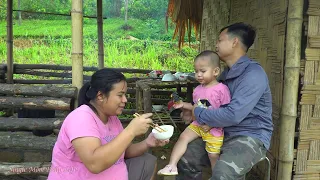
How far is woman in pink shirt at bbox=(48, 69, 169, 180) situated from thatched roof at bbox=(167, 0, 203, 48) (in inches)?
176

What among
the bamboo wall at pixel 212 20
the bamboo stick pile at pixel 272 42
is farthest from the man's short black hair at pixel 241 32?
the bamboo wall at pixel 212 20

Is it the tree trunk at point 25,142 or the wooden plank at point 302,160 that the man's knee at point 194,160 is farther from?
the tree trunk at point 25,142

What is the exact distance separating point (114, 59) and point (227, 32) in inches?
406

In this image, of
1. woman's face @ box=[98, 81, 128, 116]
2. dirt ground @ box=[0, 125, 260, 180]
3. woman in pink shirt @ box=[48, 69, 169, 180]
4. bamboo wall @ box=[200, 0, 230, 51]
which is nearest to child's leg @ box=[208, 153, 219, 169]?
dirt ground @ box=[0, 125, 260, 180]

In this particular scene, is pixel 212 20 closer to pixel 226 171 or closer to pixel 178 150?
pixel 178 150

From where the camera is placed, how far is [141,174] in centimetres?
245

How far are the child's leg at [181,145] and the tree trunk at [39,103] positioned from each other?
46.2 inches

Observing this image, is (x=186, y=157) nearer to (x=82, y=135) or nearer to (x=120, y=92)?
(x=120, y=92)

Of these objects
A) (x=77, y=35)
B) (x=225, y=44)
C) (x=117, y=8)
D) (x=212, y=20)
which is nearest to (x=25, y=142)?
(x=77, y=35)

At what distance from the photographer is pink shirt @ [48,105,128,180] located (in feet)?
6.18

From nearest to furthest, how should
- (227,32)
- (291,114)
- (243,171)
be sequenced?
1. (243,171)
2. (227,32)
3. (291,114)

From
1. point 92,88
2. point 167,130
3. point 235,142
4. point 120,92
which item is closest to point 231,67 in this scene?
point 235,142

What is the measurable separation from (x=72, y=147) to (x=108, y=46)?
41.4ft

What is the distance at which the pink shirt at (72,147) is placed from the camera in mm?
1884
